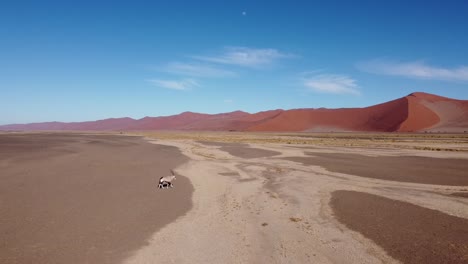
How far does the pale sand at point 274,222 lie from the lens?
6301 millimetres

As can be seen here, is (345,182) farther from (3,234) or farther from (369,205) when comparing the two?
(3,234)

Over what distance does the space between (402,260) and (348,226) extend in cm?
212

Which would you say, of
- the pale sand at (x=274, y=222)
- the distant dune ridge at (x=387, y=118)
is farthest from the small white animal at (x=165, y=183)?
the distant dune ridge at (x=387, y=118)

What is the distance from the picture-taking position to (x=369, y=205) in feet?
33.6

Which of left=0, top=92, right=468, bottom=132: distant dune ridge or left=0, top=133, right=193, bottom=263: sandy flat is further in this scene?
left=0, top=92, right=468, bottom=132: distant dune ridge

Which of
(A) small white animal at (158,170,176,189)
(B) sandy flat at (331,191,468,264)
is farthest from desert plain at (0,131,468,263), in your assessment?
(A) small white animal at (158,170,176,189)

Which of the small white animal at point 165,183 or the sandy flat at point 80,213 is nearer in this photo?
the sandy flat at point 80,213

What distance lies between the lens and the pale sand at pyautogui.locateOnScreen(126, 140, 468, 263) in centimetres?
630

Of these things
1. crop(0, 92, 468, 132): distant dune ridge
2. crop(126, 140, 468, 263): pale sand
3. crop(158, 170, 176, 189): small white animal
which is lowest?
crop(126, 140, 468, 263): pale sand

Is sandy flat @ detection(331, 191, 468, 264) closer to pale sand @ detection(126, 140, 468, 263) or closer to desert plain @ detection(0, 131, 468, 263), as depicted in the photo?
desert plain @ detection(0, 131, 468, 263)

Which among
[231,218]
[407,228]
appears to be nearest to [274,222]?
[231,218]

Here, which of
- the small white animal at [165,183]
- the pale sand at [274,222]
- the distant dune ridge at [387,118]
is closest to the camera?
the pale sand at [274,222]

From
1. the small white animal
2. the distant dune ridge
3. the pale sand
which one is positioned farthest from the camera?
the distant dune ridge

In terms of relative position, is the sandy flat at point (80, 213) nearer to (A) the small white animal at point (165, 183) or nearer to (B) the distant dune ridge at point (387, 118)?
(A) the small white animal at point (165, 183)
